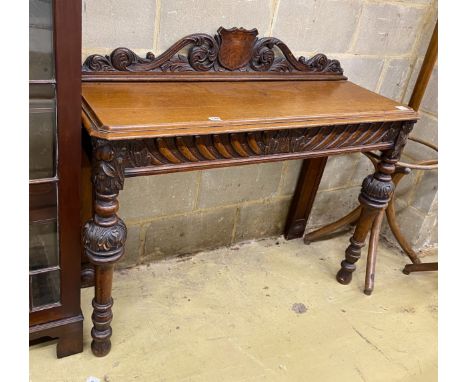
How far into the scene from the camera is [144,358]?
66.0 inches

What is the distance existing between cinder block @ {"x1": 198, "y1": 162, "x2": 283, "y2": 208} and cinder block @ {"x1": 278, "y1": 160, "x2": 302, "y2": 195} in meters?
0.03

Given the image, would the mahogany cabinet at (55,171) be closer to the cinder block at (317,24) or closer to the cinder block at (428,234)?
the cinder block at (317,24)

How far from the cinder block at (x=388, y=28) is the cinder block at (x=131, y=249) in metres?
1.28

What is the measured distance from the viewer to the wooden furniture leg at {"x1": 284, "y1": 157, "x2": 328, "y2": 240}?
2.29 meters

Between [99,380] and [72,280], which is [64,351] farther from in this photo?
[72,280]

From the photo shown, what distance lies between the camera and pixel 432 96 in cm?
235

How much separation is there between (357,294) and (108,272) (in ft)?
3.95

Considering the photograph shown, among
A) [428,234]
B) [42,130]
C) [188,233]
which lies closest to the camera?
[42,130]

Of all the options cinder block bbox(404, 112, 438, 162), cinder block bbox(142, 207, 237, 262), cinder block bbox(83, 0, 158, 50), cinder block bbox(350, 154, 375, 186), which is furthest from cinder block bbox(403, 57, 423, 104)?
cinder block bbox(83, 0, 158, 50)

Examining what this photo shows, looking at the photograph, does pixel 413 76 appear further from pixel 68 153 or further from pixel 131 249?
pixel 68 153

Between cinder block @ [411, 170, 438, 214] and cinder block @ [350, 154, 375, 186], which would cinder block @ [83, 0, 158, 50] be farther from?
cinder block @ [411, 170, 438, 214]

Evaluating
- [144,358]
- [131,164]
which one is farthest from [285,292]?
[131,164]

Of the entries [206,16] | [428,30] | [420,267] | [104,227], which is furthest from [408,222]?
[104,227]

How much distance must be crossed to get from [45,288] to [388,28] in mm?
1835
